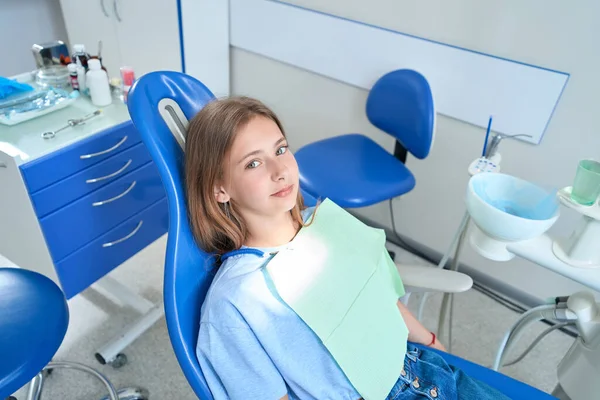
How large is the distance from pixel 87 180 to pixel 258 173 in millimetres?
729

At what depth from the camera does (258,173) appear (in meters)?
0.90

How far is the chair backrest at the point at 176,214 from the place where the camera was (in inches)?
31.6

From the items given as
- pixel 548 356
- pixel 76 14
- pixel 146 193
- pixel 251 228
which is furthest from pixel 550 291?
pixel 76 14

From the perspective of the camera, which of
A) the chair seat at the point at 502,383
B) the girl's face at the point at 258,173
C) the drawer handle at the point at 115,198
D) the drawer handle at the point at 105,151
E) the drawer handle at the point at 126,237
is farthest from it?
the drawer handle at the point at 126,237

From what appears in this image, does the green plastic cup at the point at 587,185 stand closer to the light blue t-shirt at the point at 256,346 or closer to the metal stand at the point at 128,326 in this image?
the light blue t-shirt at the point at 256,346

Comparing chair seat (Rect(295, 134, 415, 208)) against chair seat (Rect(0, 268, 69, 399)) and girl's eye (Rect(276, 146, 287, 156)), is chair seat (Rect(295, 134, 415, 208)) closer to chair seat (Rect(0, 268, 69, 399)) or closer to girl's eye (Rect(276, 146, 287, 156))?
girl's eye (Rect(276, 146, 287, 156))

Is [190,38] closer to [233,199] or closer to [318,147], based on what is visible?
[318,147]

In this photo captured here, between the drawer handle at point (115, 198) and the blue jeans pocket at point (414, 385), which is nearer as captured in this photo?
the blue jeans pocket at point (414, 385)

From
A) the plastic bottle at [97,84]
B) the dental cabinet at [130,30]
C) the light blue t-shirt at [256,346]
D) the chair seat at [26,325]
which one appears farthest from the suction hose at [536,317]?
the dental cabinet at [130,30]

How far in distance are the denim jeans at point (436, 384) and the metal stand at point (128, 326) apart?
104 cm

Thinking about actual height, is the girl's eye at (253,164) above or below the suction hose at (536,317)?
above

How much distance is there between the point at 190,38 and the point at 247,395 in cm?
165

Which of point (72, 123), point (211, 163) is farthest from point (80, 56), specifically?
point (211, 163)

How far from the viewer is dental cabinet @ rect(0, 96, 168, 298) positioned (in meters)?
1.21
